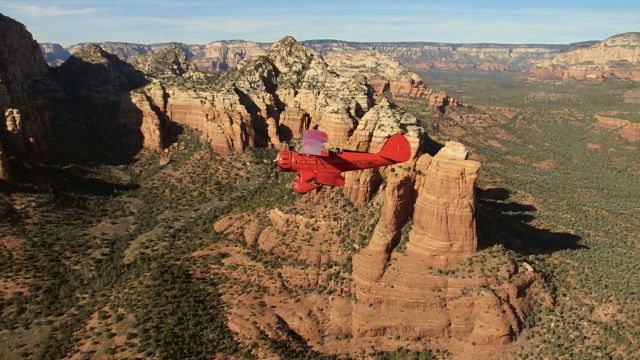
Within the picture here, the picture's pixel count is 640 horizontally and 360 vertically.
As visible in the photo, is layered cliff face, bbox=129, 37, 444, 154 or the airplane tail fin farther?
layered cliff face, bbox=129, 37, 444, 154

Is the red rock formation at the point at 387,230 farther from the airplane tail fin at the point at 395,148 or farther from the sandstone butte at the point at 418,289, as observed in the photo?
the airplane tail fin at the point at 395,148

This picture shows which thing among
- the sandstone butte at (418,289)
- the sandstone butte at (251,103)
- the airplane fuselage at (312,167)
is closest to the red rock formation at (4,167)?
the sandstone butte at (251,103)

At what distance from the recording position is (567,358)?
7106cm

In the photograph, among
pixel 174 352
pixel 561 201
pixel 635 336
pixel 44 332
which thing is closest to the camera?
pixel 174 352

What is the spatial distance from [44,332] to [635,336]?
8915 centimetres

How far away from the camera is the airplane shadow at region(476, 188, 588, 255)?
86.7 metres

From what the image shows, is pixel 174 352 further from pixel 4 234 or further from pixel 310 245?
pixel 4 234

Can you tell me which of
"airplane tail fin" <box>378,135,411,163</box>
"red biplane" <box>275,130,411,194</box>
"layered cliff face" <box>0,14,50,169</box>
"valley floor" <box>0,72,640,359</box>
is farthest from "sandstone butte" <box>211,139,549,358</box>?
"layered cliff face" <box>0,14,50,169</box>

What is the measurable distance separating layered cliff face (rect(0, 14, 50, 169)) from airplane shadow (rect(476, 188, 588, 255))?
3699 inches

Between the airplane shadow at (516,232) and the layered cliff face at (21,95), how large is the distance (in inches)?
3699

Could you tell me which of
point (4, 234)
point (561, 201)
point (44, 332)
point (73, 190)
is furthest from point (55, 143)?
point (561, 201)

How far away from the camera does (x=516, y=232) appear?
10162 centimetres

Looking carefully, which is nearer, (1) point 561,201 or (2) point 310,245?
(2) point 310,245

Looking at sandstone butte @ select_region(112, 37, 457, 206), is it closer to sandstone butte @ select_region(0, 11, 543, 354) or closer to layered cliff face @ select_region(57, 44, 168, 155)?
layered cliff face @ select_region(57, 44, 168, 155)
